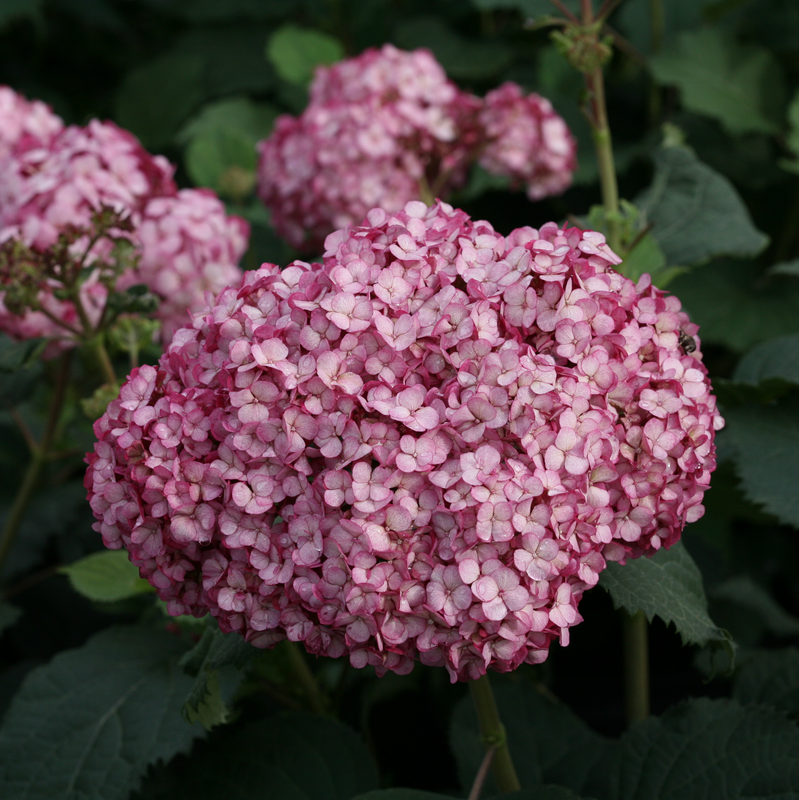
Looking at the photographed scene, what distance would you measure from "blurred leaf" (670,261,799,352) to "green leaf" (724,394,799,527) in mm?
712

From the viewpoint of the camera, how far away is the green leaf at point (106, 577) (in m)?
1.56

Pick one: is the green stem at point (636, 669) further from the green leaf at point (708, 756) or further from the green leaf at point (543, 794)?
the green leaf at point (543, 794)

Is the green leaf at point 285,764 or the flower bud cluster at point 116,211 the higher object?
the flower bud cluster at point 116,211

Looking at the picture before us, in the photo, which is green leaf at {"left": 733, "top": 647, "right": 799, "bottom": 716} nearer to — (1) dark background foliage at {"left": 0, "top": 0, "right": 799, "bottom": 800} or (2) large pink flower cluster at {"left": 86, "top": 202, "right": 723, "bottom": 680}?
(1) dark background foliage at {"left": 0, "top": 0, "right": 799, "bottom": 800}

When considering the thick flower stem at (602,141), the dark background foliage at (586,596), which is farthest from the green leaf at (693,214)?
the thick flower stem at (602,141)

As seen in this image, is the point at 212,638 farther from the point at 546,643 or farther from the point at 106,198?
the point at 106,198

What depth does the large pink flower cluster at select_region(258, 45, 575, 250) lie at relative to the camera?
7.06 feet

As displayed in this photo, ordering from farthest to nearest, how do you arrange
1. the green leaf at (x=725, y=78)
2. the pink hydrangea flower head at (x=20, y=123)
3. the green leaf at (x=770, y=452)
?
the green leaf at (x=725, y=78) → the pink hydrangea flower head at (x=20, y=123) → the green leaf at (x=770, y=452)

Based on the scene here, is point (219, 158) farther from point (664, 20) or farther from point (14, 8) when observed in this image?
Answer: point (664, 20)

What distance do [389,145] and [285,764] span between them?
4.71 ft

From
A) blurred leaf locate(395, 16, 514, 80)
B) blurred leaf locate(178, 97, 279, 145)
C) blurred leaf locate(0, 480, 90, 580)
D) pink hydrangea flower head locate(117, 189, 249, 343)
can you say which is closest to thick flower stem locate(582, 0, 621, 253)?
pink hydrangea flower head locate(117, 189, 249, 343)

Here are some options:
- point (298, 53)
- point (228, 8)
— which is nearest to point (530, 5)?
point (298, 53)

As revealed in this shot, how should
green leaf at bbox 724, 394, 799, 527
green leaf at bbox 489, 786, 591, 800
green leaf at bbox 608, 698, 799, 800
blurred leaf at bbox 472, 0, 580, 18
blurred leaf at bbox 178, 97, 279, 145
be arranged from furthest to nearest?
blurred leaf at bbox 178, 97, 279, 145 < blurred leaf at bbox 472, 0, 580, 18 < green leaf at bbox 724, 394, 799, 527 < green leaf at bbox 608, 698, 799, 800 < green leaf at bbox 489, 786, 591, 800

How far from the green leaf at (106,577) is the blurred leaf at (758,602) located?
4.87ft
